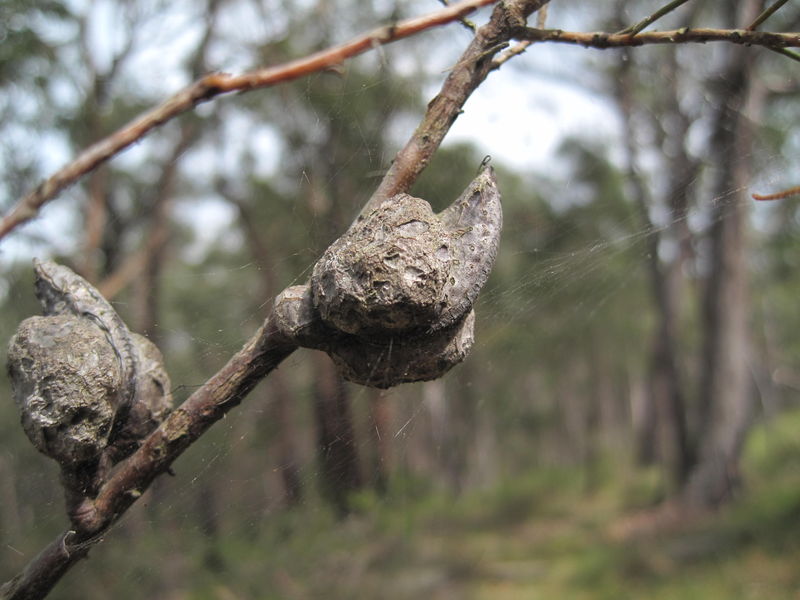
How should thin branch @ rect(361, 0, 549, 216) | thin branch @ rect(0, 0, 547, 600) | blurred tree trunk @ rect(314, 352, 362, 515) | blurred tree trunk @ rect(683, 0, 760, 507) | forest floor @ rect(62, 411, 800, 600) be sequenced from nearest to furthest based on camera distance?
thin branch @ rect(0, 0, 547, 600) < thin branch @ rect(361, 0, 549, 216) < blurred tree trunk @ rect(314, 352, 362, 515) < forest floor @ rect(62, 411, 800, 600) < blurred tree trunk @ rect(683, 0, 760, 507)

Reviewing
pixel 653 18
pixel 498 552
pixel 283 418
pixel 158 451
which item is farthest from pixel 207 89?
pixel 498 552

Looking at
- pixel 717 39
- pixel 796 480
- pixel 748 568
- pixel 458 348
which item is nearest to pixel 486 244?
pixel 458 348

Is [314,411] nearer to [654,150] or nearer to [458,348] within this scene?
[458,348]

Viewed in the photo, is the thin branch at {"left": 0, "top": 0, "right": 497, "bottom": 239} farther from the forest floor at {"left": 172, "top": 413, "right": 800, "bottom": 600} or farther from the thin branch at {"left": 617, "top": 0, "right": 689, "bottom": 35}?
the forest floor at {"left": 172, "top": 413, "right": 800, "bottom": 600}

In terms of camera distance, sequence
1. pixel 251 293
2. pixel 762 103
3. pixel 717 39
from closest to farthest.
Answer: pixel 717 39 → pixel 251 293 → pixel 762 103

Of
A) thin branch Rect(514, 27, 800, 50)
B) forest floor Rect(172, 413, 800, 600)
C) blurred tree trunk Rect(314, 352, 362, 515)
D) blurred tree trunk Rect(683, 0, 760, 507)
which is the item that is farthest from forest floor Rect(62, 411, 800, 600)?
thin branch Rect(514, 27, 800, 50)

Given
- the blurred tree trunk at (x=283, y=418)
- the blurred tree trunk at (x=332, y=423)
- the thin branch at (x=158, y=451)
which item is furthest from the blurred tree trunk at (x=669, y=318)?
the thin branch at (x=158, y=451)
